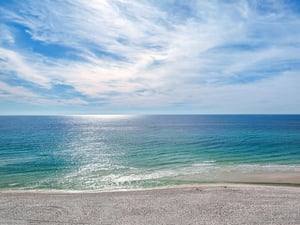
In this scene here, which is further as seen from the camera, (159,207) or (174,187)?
(174,187)

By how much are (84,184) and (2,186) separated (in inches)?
347

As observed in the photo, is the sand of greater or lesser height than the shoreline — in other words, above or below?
above

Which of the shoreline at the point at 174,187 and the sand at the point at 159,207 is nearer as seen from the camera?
the sand at the point at 159,207

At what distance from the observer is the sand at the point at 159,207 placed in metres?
13.4

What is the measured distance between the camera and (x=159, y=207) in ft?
50.8

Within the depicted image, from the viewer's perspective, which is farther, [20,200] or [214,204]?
[20,200]

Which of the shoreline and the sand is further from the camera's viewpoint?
the shoreline

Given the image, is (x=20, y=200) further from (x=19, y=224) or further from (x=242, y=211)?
(x=242, y=211)

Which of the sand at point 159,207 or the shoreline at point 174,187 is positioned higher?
the sand at point 159,207

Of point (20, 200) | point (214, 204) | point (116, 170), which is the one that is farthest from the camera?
point (116, 170)

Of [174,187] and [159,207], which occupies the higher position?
[159,207]

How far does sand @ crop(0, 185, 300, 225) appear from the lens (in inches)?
528

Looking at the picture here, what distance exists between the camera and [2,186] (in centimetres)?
2242

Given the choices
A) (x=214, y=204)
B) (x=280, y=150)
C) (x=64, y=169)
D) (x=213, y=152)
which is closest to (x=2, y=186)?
(x=64, y=169)
